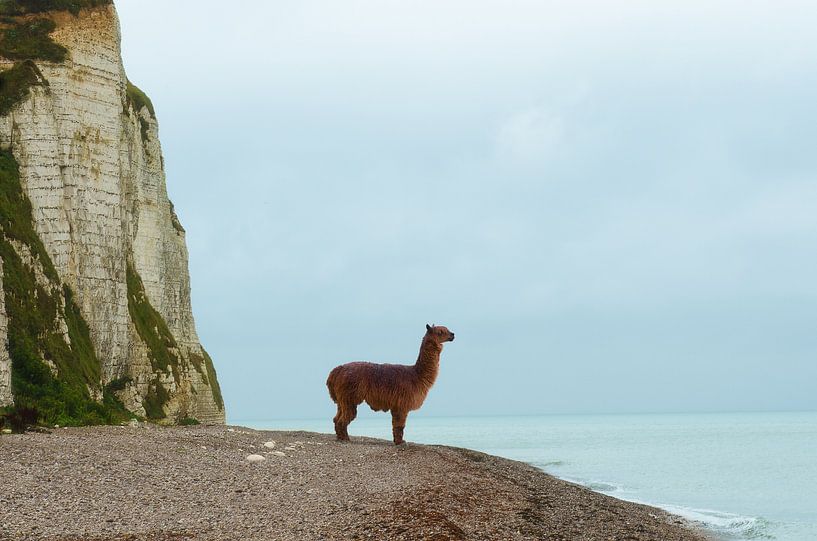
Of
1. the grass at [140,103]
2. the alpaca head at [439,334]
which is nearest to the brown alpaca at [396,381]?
the alpaca head at [439,334]

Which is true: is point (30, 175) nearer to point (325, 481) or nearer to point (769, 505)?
point (325, 481)

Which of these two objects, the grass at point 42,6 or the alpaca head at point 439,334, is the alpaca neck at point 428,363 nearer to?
the alpaca head at point 439,334

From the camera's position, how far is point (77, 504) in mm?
13820

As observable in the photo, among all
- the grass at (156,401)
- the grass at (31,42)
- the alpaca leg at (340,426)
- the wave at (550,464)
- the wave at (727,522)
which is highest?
the grass at (31,42)

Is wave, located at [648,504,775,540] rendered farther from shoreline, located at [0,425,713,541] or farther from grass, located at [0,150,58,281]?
grass, located at [0,150,58,281]

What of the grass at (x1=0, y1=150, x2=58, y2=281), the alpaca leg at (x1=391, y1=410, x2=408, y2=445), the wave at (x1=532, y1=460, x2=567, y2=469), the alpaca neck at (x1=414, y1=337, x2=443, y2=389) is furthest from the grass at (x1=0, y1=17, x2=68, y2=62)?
the wave at (x1=532, y1=460, x2=567, y2=469)

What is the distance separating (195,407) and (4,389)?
19088 mm

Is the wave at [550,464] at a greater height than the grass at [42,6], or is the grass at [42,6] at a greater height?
the grass at [42,6]

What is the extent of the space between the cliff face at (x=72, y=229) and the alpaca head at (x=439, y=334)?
32.7ft

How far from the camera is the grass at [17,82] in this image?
32.0 meters

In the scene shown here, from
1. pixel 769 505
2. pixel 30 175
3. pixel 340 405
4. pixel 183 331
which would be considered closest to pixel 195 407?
pixel 183 331

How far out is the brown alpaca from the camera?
990 inches

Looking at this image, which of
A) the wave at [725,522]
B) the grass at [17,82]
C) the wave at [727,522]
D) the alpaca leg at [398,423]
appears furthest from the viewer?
the grass at [17,82]

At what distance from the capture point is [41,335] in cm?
2883
